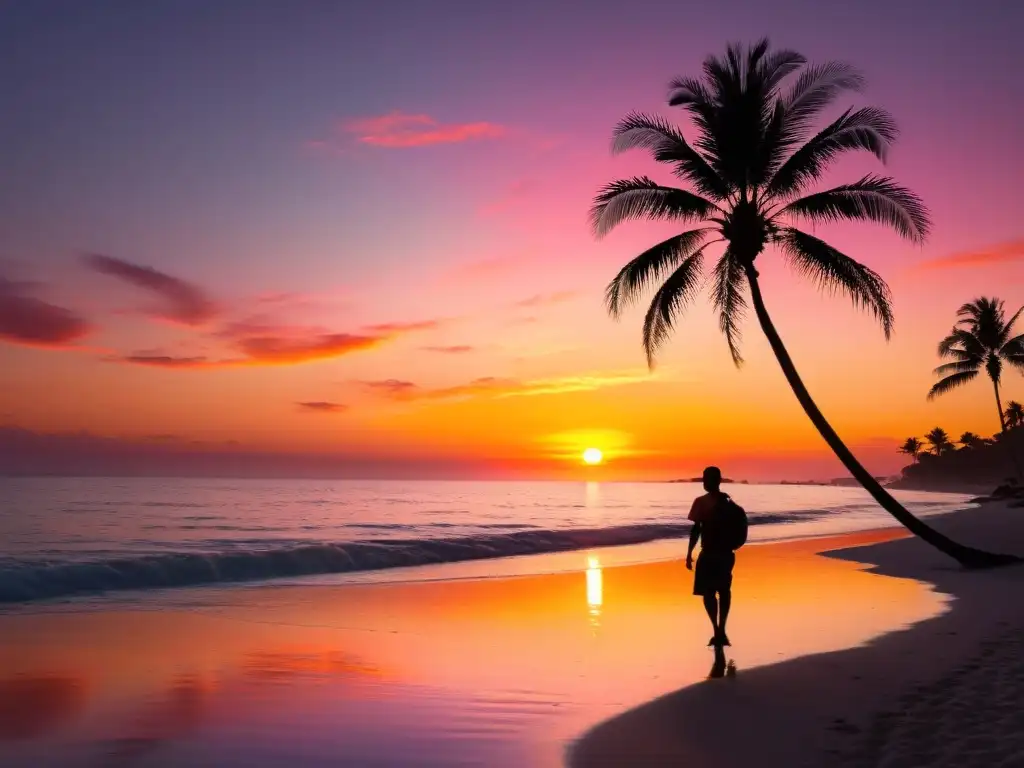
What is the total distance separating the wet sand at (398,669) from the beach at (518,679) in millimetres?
34

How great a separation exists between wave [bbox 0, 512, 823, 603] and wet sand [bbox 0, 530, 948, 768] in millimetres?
2785

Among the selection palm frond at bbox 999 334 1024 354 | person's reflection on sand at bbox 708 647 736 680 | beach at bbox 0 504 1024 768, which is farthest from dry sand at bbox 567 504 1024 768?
palm frond at bbox 999 334 1024 354

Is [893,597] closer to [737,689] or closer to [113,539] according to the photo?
[737,689]

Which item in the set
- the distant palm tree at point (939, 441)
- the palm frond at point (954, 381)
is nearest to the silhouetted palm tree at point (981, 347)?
the palm frond at point (954, 381)

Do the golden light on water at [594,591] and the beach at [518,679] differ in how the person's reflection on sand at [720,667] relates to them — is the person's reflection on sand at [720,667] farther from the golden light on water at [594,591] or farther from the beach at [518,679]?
the golden light on water at [594,591]

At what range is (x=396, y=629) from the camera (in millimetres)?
11586

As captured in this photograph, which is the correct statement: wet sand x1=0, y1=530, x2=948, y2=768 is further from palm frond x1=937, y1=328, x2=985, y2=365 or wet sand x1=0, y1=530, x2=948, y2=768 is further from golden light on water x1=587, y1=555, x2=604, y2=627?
palm frond x1=937, y1=328, x2=985, y2=365

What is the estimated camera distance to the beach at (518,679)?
5.87m

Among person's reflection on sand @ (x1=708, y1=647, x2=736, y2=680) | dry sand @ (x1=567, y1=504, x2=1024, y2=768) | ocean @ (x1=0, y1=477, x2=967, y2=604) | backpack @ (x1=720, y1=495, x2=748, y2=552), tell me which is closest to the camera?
dry sand @ (x1=567, y1=504, x2=1024, y2=768)

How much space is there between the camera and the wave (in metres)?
17.5

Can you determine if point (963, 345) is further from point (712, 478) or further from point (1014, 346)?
point (712, 478)

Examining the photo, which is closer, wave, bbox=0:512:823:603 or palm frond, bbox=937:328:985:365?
wave, bbox=0:512:823:603

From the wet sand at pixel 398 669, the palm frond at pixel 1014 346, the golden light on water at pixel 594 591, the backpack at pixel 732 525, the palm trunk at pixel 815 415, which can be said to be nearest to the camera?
the wet sand at pixel 398 669

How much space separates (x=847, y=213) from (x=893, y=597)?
785 cm
